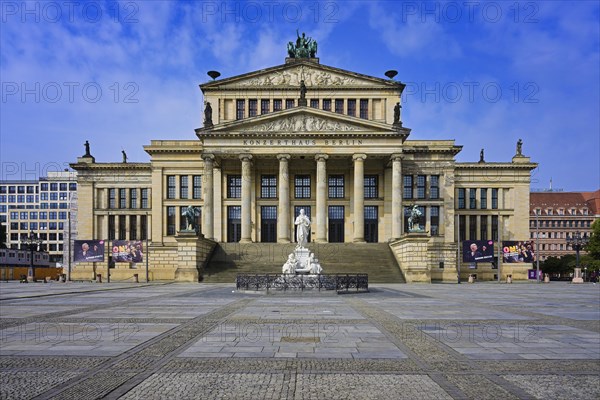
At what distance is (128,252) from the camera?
5581 centimetres

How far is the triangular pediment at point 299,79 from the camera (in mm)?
65125

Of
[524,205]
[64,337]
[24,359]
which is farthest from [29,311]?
[524,205]

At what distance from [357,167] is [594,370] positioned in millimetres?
48983

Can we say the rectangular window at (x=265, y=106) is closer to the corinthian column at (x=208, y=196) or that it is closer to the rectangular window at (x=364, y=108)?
the corinthian column at (x=208, y=196)

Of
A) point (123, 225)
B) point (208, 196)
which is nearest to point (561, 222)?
point (208, 196)

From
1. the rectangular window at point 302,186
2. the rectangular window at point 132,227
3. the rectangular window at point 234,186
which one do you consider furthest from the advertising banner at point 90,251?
the rectangular window at point 302,186

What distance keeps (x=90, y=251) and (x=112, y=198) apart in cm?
1644

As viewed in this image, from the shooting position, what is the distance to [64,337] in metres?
12.7

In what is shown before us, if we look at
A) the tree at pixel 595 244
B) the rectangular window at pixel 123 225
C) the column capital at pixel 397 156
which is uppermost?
the column capital at pixel 397 156

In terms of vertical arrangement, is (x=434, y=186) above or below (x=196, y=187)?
above

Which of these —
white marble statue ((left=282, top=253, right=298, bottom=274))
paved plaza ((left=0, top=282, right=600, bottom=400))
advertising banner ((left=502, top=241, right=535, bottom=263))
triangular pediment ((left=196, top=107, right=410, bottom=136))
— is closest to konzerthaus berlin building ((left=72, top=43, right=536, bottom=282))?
triangular pediment ((left=196, top=107, right=410, bottom=136))

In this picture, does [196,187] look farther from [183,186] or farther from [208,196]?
[208,196]

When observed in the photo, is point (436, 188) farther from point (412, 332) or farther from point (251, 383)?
point (251, 383)

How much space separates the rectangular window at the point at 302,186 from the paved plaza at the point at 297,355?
46385 millimetres
